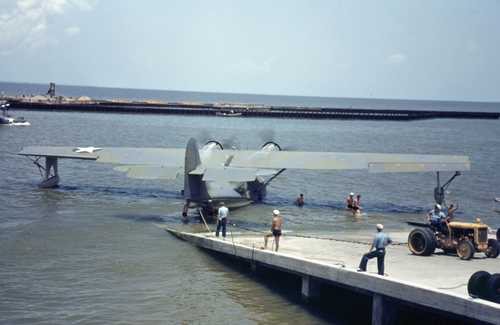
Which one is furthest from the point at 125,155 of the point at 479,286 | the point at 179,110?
the point at 179,110

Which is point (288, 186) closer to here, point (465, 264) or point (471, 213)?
point (471, 213)

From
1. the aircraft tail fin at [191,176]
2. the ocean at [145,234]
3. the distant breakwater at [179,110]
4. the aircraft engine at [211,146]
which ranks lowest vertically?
the ocean at [145,234]

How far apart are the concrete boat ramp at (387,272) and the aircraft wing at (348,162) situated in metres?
9.77

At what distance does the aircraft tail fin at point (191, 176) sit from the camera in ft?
91.5

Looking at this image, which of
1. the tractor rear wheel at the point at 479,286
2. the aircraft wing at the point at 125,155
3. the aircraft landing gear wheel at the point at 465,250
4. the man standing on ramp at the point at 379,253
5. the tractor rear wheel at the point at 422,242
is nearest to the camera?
the tractor rear wheel at the point at 479,286

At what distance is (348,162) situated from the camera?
3288cm

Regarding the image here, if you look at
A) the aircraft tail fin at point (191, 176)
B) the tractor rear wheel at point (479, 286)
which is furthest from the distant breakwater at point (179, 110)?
the tractor rear wheel at point (479, 286)

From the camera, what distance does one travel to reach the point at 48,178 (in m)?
38.1

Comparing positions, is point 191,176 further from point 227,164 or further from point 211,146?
point 211,146

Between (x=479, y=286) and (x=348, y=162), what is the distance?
59.4 ft

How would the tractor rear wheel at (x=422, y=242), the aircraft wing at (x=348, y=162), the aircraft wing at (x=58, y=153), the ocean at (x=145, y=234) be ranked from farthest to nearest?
the aircraft wing at (x=58, y=153) → the aircraft wing at (x=348, y=162) → the tractor rear wheel at (x=422, y=242) → the ocean at (x=145, y=234)

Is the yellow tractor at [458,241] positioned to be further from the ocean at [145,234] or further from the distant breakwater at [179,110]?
the distant breakwater at [179,110]

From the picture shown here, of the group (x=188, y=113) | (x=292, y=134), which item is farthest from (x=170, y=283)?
(x=188, y=113)

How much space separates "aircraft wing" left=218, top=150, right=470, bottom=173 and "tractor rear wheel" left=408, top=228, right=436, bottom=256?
40.1ft
